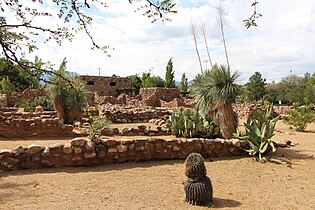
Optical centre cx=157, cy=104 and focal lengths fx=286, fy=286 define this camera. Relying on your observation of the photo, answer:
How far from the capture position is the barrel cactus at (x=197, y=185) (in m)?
4.18

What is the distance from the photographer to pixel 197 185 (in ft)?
13.9

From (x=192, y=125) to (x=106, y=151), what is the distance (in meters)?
3.41

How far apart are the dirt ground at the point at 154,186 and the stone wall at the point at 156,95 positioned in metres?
22.9

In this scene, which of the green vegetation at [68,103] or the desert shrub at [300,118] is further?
the green vegetation at [68,103]

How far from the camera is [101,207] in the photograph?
159 inches

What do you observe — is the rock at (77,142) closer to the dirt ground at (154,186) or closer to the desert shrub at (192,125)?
the dirt ground at (154,186)

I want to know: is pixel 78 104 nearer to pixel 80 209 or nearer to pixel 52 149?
pixel 52 149

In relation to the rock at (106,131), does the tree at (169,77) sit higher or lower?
higher

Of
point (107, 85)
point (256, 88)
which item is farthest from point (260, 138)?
point (256, 88)

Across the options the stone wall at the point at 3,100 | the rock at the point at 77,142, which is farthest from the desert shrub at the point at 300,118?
the stone wall at the point at 3,100

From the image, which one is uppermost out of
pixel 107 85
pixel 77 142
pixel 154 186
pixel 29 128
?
pixel 107 85

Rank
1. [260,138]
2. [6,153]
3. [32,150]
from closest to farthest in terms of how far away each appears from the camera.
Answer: [6,153], [32,150], [260,138]

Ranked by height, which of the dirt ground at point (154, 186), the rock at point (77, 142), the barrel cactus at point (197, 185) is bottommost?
the dirt ground at point (154, 186)

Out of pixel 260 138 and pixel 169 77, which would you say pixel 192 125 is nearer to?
pixel 260 138
